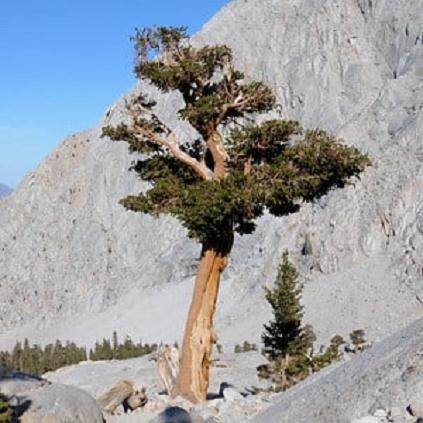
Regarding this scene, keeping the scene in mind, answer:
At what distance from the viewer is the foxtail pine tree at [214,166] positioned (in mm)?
18328

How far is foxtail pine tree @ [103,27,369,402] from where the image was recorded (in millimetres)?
18328

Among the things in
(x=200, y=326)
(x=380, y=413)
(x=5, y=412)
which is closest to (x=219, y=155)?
(x=200, y=326)

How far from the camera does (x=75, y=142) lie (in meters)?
151

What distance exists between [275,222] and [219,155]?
92.6 metres

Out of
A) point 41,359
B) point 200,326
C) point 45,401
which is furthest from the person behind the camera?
point 41,359

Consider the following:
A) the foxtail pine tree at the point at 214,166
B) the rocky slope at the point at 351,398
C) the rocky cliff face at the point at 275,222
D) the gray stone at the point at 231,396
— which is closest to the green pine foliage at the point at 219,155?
the foxtail pine tree at the point at 214,166

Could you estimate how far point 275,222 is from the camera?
111438mm

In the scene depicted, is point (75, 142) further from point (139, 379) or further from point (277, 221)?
point (139, 379)

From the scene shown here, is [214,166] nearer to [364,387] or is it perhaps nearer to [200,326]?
[200,326]

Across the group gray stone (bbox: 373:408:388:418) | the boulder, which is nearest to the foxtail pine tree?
the boulder

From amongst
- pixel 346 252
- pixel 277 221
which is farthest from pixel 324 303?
pixel 277 221

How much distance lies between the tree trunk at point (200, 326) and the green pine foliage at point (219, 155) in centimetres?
49

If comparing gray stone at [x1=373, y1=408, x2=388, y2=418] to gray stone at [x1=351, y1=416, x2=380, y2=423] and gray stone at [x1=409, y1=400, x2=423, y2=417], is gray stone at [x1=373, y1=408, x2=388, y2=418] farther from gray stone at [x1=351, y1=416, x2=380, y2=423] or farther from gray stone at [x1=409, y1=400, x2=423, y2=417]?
gray stone at [x1=409, y1=400, x2=423, y2=417]

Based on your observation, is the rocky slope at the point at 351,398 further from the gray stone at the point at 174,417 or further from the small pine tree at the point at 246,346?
the small pine tree at the point at 246,346
